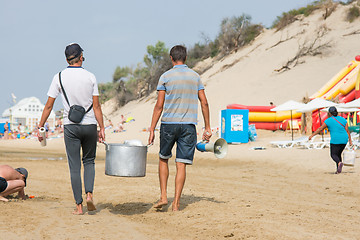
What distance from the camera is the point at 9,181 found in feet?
19.8

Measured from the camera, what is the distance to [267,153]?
16.4 meters

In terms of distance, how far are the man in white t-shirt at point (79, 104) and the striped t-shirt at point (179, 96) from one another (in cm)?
80

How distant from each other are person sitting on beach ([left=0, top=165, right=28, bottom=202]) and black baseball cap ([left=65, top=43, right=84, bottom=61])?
192 centimetres

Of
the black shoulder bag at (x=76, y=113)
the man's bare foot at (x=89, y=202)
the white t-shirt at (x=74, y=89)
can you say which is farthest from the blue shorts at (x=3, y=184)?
the black shoulder bag at (x=76, y=113)

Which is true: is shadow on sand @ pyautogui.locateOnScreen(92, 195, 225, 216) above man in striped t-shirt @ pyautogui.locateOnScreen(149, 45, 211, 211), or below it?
below

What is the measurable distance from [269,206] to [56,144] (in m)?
24.1

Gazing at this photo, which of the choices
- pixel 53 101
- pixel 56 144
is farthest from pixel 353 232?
pixel 56 144

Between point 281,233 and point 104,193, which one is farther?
point 104,193

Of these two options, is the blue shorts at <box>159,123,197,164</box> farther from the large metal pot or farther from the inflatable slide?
the inflatable slide

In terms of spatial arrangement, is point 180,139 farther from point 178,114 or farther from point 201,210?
point 201,210

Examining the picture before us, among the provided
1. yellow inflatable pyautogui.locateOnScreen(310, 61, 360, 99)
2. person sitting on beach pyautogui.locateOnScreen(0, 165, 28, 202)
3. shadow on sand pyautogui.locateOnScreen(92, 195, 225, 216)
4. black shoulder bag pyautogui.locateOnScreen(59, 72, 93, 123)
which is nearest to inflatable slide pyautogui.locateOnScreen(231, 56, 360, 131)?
yellow inflatable pyautogui.locateOnScreen(310, 61, 360, 99)

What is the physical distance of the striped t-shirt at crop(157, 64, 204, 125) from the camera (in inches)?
207

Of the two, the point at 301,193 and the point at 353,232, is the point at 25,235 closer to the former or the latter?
the point at 353,232

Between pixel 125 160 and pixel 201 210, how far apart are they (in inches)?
43.1
